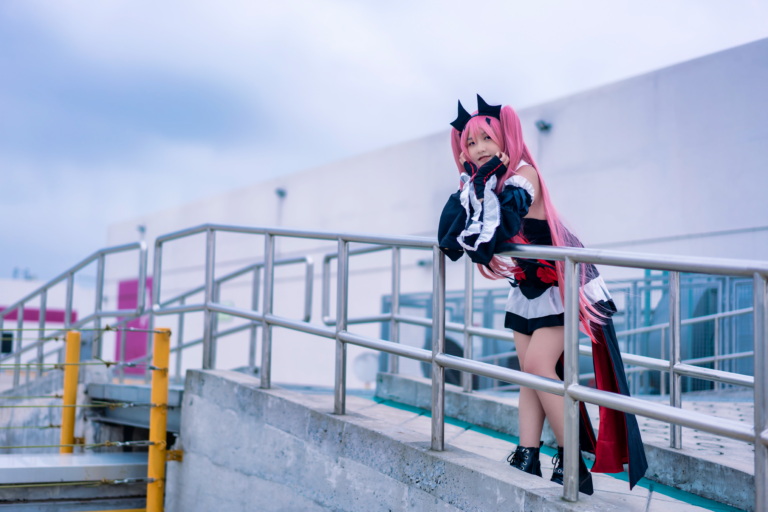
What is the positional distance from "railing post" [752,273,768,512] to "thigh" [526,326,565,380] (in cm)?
74

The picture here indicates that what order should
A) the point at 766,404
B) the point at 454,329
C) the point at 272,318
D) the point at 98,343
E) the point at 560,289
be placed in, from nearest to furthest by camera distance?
the point at 766,404 → the point at 560,289 → the point at 272,318 → the point at 454,329 → the point at 98,343

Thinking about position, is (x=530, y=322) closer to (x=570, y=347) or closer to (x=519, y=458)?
(x=570, y=347)

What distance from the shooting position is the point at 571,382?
6.04ft

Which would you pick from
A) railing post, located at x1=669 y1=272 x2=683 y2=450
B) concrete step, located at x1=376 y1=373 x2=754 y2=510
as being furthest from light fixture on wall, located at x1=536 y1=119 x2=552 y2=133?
railing post, located at x1=669 y1=272 x2=683 y2=450

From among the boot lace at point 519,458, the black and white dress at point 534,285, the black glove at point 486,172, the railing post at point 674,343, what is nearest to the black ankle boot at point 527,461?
the boot lace at point 519,458

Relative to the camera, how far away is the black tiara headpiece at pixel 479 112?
2.20 m

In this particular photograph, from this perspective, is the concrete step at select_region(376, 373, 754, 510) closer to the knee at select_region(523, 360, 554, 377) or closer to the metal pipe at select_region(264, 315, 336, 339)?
the knee at select_region(523, 360, 554, 377)

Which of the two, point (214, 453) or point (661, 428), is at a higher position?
point (661, 428)

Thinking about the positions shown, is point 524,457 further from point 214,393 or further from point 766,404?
point 214,393

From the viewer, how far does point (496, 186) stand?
2078 mm

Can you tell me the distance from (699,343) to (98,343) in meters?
6.07

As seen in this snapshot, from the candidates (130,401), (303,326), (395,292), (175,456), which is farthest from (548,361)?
(130,401)

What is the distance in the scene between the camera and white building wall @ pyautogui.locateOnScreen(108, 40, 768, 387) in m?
6.73

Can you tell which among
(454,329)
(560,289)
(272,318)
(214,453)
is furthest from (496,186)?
(214,453)
